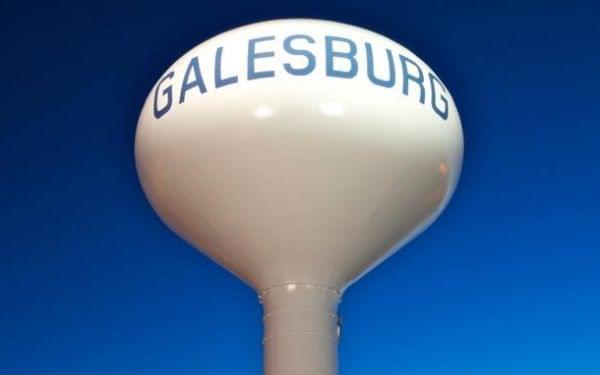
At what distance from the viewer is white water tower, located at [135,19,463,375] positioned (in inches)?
225

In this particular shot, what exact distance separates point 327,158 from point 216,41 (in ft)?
4.06

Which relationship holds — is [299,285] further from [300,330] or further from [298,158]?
[298,158]

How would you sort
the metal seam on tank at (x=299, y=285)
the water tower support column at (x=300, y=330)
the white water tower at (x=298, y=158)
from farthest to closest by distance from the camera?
the metal seam on tank at (x=299, y=285) → the water tower support column at (x=300, y=330) → the white water tower at (x=298, y=158)

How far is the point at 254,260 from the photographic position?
6102 mm

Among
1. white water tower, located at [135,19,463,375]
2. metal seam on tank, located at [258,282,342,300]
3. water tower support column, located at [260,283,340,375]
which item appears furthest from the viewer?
metal seam on tank, located at [258,282,342,300]

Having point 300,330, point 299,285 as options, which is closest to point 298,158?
point 299,285

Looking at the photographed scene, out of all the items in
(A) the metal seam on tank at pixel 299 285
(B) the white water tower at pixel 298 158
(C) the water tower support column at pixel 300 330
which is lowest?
(C) the water tower support column at pixel 300 330

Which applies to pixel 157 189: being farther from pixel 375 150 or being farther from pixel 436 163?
pixel 436 163

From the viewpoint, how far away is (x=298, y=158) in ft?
18.6

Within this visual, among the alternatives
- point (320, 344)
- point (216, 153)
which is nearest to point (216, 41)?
point (216, 153)

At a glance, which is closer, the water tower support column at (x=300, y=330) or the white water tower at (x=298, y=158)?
the white water tower at (x=298, y=158)

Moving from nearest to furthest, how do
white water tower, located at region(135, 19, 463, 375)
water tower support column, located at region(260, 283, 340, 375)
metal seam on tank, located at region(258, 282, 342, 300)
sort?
white water tower, located at region(135, 19, 463, 375) → water tower support column, located at region(260, 283, 340, 375) → metal seam on tank, located at region(258, 282, 342, 300)

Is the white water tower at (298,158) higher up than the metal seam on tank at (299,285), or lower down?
higher up

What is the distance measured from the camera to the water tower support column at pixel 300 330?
5934 millimetres
